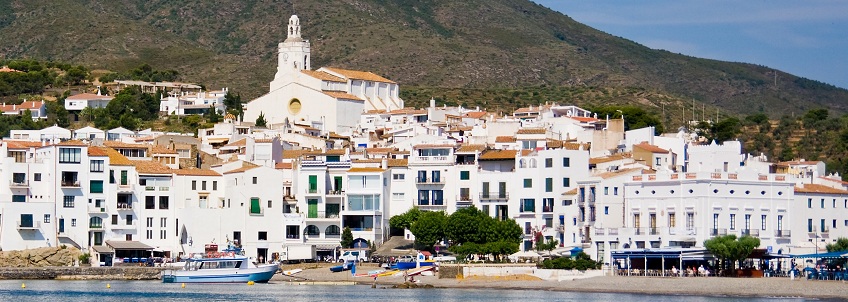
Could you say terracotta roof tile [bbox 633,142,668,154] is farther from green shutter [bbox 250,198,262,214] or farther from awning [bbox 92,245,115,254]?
awning [bbox 92,245,115,254]

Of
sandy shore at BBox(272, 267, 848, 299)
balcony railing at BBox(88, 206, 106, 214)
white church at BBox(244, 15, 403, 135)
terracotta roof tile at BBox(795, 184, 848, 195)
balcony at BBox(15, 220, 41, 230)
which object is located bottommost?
sandy shore at BBox(272, 267, 848, 299)

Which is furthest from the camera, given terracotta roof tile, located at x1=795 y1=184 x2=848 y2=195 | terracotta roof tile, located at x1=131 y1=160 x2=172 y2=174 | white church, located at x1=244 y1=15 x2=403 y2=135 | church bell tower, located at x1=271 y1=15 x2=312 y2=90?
church bell tower, located at x1=271 y1=15 x2=312 y2=90

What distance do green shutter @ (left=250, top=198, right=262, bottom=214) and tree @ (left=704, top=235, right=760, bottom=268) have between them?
88.9 ft

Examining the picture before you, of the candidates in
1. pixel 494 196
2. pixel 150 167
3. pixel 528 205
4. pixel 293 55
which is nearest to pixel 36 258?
pixel 150 167

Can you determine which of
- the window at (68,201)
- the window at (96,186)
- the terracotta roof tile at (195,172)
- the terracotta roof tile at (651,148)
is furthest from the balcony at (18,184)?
the terracotta roof tile at (651,148)

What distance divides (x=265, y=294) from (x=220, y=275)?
9653 mm

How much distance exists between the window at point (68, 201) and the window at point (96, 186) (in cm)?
119

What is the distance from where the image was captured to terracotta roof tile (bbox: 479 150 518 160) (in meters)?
87.4

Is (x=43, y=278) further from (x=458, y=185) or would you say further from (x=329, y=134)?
(x=329, y=134)

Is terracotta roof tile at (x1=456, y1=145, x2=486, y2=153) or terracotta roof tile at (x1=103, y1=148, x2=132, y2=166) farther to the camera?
terracotta roof tile at (x1=456, y1=145, x2=486, y2=153)

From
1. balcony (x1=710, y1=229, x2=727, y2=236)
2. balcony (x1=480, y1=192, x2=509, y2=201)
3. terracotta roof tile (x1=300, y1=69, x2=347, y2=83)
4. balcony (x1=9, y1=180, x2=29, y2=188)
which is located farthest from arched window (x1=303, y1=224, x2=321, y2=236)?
terracotta roof tile (x1=300, y1=69, x2=347, y2=83)

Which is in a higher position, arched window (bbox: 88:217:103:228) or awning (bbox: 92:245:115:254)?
arched window (bbox: 88:217:103:228)

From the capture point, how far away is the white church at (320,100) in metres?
117

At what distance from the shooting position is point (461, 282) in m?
75.1
